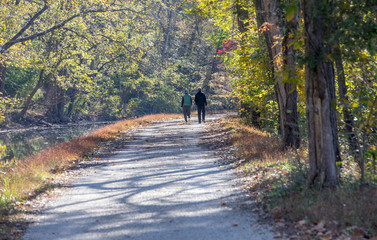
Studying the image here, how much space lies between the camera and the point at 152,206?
790cm

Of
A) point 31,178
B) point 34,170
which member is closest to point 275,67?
point 34,170

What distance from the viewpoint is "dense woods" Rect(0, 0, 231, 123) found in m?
21.5

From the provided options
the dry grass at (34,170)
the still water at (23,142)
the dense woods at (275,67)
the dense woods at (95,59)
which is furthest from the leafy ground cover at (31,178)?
the still water at (23,142)

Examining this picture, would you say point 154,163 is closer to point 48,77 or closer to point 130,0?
point 130,0

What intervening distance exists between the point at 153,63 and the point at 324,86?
4359 centimetres

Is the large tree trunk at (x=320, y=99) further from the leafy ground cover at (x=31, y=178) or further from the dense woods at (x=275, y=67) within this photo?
the leafy ground cover at (x=31, y=178)

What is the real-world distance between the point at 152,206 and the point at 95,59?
31223mm

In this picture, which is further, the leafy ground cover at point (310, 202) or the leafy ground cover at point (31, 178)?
the leafy ground cover at point (31, 178)

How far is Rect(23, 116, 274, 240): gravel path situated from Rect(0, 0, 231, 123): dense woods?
7706 mm

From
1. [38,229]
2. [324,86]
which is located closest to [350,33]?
[324,86]

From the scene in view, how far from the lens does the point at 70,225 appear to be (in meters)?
6.94

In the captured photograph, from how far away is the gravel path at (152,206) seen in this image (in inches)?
252

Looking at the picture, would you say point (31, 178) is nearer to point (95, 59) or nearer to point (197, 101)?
point (197, 101)

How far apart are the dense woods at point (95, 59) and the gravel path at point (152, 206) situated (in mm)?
7706
